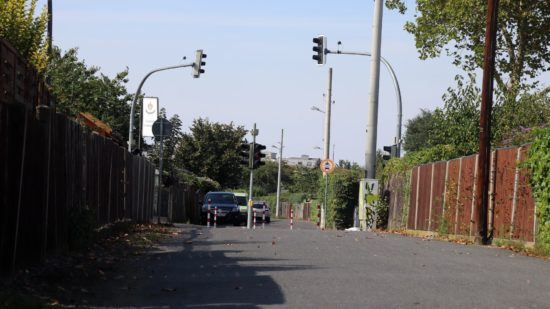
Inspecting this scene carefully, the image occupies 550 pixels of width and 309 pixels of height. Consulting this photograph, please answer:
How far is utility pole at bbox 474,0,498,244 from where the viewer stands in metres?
24.1

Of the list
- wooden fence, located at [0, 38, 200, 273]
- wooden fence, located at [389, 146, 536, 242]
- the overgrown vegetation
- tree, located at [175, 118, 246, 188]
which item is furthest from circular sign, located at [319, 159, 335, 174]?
tree, located at [175, 118, 246, 188]

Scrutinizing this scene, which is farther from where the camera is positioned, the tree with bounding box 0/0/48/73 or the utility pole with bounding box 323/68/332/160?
the utility pole with bounding box 323/68/332/160

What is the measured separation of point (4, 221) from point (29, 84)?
17.1 feet

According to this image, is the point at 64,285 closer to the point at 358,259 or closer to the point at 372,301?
the point at 372,301

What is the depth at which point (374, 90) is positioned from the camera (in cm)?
4012

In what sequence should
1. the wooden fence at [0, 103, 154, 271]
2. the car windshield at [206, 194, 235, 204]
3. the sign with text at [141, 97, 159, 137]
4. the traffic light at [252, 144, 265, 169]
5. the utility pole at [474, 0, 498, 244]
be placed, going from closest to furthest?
the wooden fence at [0, 103, 154, 271]
the utility pole at [474, 0, 498, 244]
the sign with text at [141, 97, 159, 137]
the traffic light at [252, 144, 265, 169]
the car windshield at [206, 194, 235, 204]

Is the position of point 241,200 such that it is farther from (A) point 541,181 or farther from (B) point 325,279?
(B) point 325,279

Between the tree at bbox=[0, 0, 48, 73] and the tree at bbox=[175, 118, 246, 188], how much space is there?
66.8 metres

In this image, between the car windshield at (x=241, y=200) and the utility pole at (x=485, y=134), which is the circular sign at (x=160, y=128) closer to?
the utility pole at (x=485, y=134)

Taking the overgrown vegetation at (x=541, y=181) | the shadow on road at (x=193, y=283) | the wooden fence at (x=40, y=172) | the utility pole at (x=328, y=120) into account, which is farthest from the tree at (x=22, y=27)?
the utility pole at (x=328, y=120)

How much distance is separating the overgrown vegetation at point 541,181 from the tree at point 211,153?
228ft

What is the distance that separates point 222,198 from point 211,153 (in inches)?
1640

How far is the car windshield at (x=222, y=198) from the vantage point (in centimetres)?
4784

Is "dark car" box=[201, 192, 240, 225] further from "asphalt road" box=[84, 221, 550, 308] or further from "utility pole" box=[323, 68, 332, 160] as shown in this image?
"asphalt road" box=[84, 221, 550, 308]
